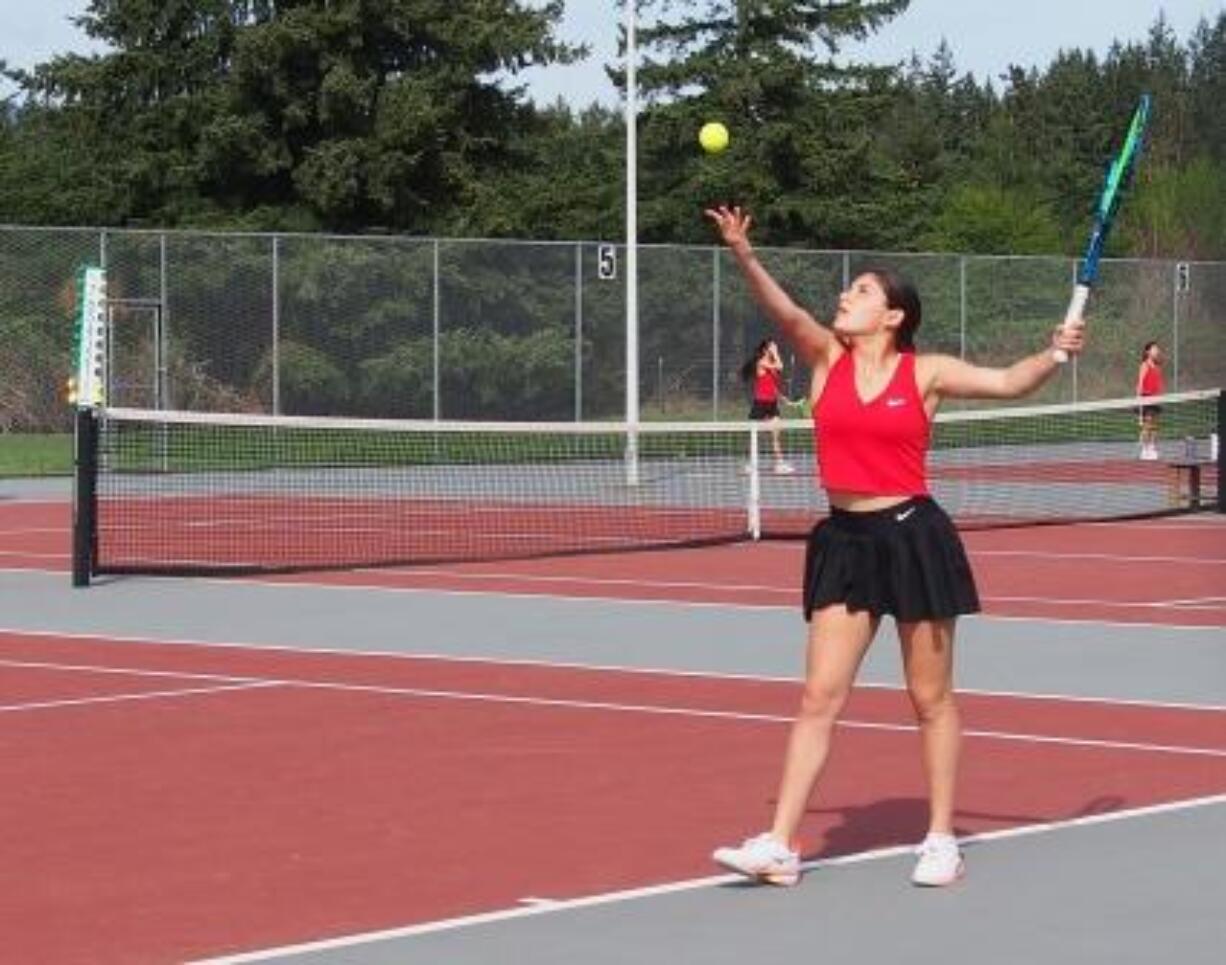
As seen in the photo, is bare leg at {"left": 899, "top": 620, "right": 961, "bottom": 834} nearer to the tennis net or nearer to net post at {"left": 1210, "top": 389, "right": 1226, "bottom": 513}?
the tennis net

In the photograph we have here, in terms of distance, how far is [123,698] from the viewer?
38.0 feet

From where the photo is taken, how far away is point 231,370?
3145 cm

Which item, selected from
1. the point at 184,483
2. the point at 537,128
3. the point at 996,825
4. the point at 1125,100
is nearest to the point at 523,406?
the point at 184,483

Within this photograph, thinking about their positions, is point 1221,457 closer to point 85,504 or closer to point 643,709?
point 85,504

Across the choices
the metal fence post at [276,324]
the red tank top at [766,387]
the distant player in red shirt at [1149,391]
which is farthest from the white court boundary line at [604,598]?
the distant player in red shirt at [1149,391]

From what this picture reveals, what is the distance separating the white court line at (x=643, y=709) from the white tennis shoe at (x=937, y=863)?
2750mm

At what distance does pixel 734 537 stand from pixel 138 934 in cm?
1457

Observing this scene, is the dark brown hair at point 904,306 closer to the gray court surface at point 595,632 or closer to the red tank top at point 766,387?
the gray court surface at point 595,632

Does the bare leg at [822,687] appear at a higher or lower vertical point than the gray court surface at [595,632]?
higher

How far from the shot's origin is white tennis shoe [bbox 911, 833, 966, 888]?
7.25 metres

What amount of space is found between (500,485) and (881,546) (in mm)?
21154

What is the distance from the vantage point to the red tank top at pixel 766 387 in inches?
1187

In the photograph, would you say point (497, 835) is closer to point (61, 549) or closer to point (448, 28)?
point (61, 549)

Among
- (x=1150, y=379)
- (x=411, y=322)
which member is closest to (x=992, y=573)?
(x=1150, y=379)
